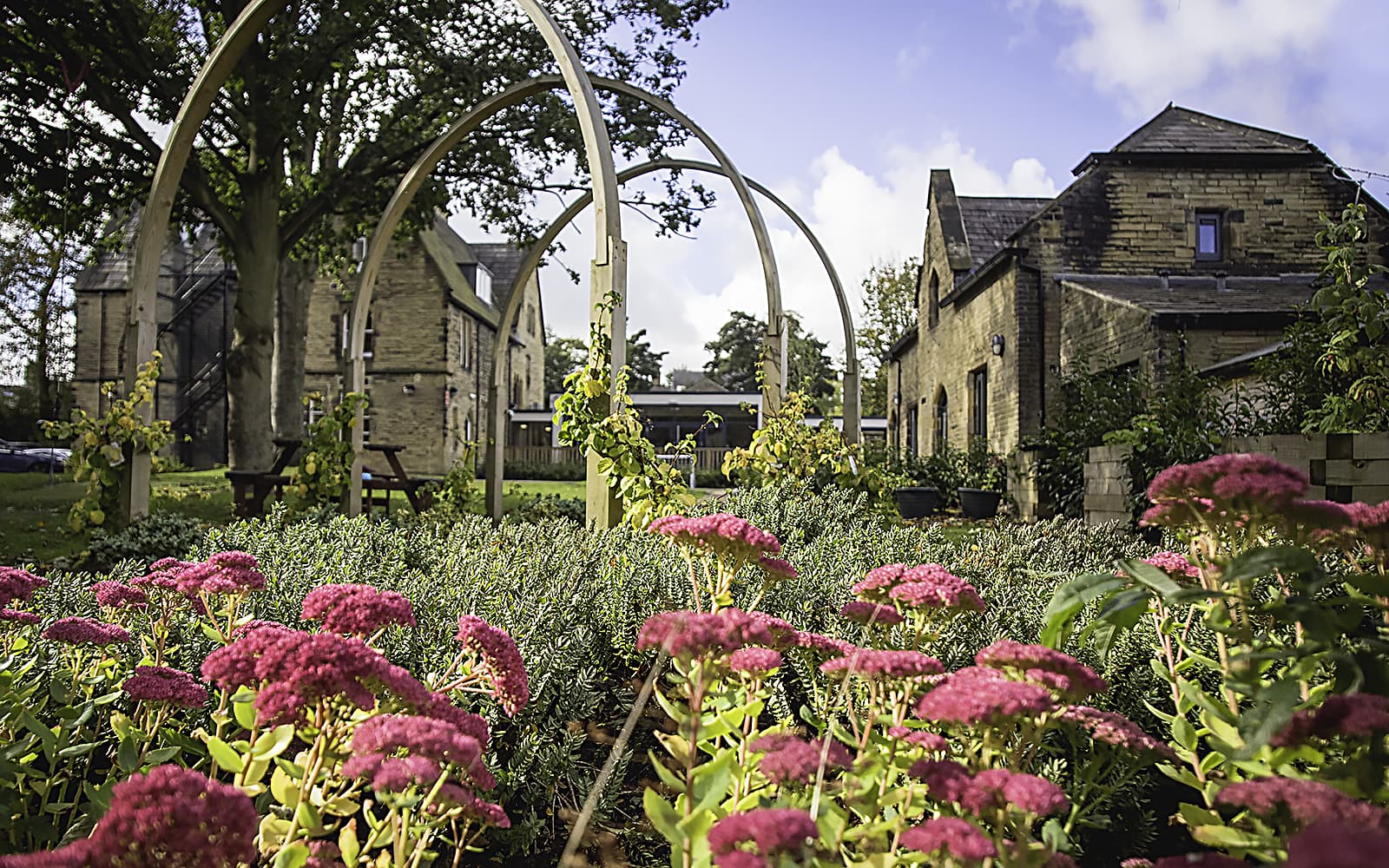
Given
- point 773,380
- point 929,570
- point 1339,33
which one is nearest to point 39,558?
point 773,380

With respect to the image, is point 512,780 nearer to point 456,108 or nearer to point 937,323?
point 456,108

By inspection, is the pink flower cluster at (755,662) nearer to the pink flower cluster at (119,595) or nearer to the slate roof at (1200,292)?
the pink flower cluster at (119,595)

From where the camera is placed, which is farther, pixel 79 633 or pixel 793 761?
pixel 79 633

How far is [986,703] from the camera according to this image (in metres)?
1.13

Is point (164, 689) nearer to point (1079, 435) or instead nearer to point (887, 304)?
point (1079, 435)

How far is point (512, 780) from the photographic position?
71.9 inches

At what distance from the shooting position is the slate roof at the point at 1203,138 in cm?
1403

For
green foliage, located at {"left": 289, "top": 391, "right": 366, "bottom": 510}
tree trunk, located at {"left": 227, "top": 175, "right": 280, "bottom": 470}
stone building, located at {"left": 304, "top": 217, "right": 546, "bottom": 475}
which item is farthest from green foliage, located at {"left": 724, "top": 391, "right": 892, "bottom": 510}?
stone building, located at {"left": 304, "top": 217, "right": 546, "bottom": 475}

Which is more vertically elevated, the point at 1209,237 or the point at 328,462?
the point at 1209,237

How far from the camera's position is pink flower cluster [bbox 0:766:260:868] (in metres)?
0.95

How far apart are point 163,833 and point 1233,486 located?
1.37 metres

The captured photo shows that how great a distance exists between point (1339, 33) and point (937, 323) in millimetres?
17363

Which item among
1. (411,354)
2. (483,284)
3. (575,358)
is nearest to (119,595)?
(411,354)

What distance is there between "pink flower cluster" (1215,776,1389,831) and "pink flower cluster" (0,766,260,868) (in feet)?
3.42
